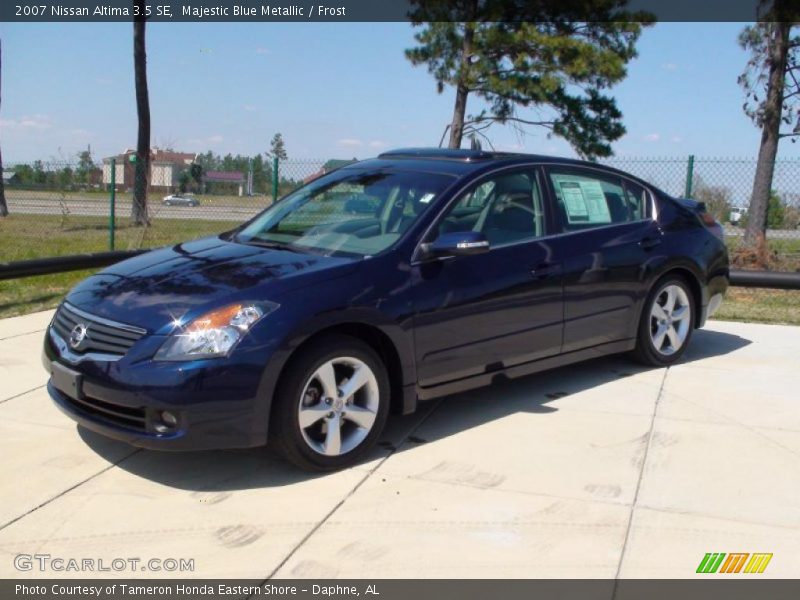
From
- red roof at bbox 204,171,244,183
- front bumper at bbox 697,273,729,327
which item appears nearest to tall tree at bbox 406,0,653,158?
red roof at bbox 204,171,244,183

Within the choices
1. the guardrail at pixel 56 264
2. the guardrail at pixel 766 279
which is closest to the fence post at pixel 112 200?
the guardrail at pixel 56 264

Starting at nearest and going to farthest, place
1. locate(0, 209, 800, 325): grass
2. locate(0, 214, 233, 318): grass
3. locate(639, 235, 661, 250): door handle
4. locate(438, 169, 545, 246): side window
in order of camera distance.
A: 1. locate(438, 169, 545, 246): side window
2. locate(639, 235, 661, 250): door handle
3. locate(0, 209, 800, 325): grass
4. locate(0, 214, 233, 318): grass

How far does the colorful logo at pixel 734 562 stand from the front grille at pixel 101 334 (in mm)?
2677

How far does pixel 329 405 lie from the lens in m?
4.16

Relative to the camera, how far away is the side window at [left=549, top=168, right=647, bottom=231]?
18.2 ft

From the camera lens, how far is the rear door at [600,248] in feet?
17.8

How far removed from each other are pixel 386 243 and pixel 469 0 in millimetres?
14518

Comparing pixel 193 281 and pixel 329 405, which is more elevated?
pixel 193 281

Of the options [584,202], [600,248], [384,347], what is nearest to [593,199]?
[584,202]

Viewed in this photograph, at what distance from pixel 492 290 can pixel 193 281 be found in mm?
1711

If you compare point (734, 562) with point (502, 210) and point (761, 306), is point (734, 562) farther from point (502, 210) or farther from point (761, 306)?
point (761, 306)

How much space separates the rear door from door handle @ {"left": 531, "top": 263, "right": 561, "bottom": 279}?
0.09m

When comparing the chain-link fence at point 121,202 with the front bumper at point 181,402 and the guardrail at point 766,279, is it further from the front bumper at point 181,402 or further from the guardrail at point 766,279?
the front bumper at point 181,402

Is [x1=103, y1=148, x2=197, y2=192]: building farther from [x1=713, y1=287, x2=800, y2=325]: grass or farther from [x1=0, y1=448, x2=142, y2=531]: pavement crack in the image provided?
[x1=0, y1=448, x2=142, y2=531]: pavement crack
